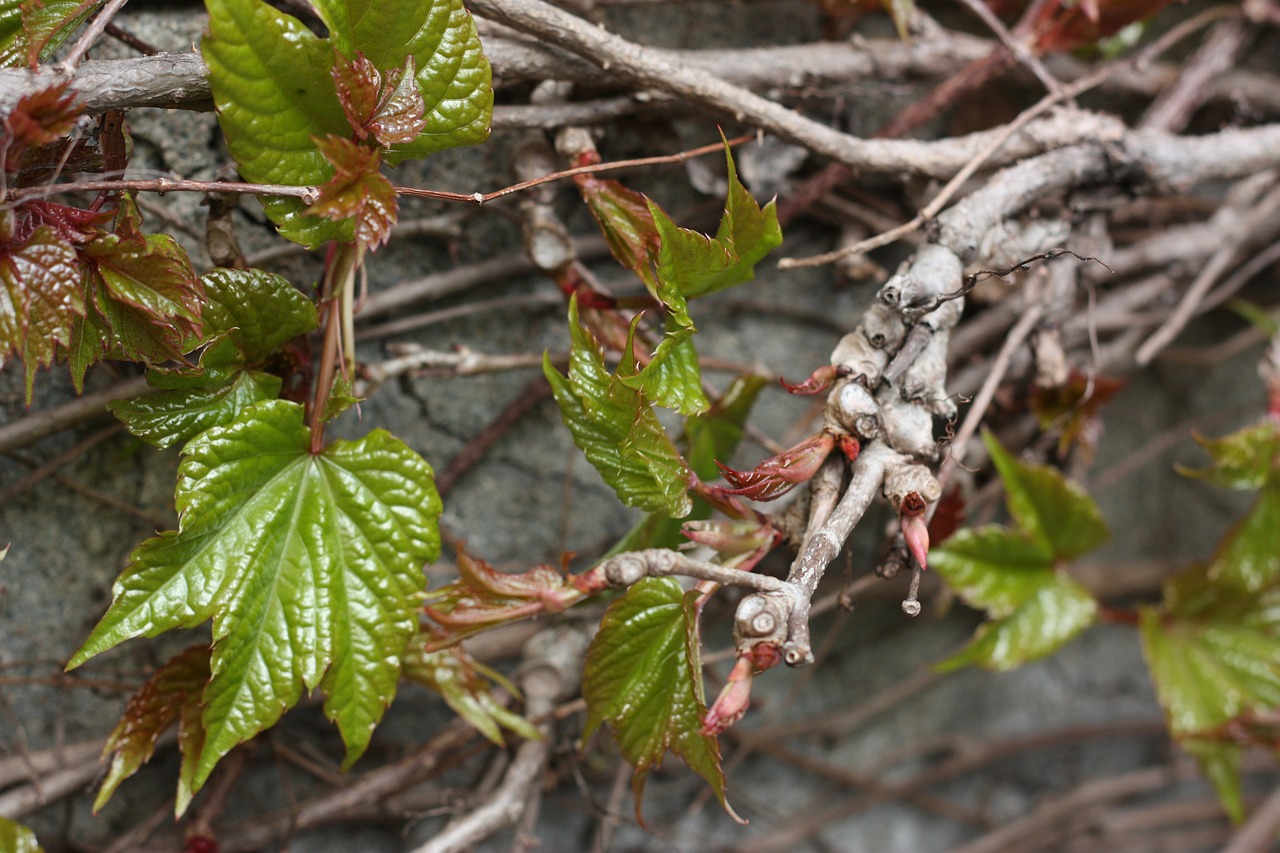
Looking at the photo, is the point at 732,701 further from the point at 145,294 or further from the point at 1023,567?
the point at 1023,567

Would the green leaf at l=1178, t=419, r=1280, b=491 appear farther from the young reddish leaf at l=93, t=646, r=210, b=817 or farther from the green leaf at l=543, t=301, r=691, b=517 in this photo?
the young reddish leaf at l=93, t=646, r=210, b=817

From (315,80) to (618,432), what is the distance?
32cm

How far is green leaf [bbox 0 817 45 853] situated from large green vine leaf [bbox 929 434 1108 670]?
836 mm

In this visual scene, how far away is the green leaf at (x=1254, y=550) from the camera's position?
1.04 metres

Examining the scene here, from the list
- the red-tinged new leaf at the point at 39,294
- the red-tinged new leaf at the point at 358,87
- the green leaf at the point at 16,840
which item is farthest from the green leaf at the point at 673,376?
the green leaf at the point at 16,840

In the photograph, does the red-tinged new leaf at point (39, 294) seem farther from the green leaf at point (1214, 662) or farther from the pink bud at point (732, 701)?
the green leaf at point (1214, 662)

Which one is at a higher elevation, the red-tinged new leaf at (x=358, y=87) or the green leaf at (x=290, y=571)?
the red-tinged new leaf at (x=358, y=87)

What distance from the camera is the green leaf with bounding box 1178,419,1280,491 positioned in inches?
37.9

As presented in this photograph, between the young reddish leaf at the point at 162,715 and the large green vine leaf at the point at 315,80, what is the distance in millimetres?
397

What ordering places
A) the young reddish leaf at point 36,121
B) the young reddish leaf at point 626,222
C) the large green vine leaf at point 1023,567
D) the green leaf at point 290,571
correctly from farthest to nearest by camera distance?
the large green vine leaf at point 1023,567 < the young reddish leaf at point 626,222 < the green leaf at point 290,571 < the young reddish leaf at point 36,121

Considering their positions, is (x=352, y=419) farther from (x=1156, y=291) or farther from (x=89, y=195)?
(x=1156, y=291)

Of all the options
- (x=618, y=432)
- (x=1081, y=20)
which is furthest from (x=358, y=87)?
(x=1081, y=20)

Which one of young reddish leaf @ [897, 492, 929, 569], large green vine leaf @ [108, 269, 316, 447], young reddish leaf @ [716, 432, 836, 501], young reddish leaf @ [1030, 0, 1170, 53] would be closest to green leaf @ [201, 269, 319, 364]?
large green vine leaf @ [108, 269, 316, 447]

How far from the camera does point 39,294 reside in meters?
0.55
